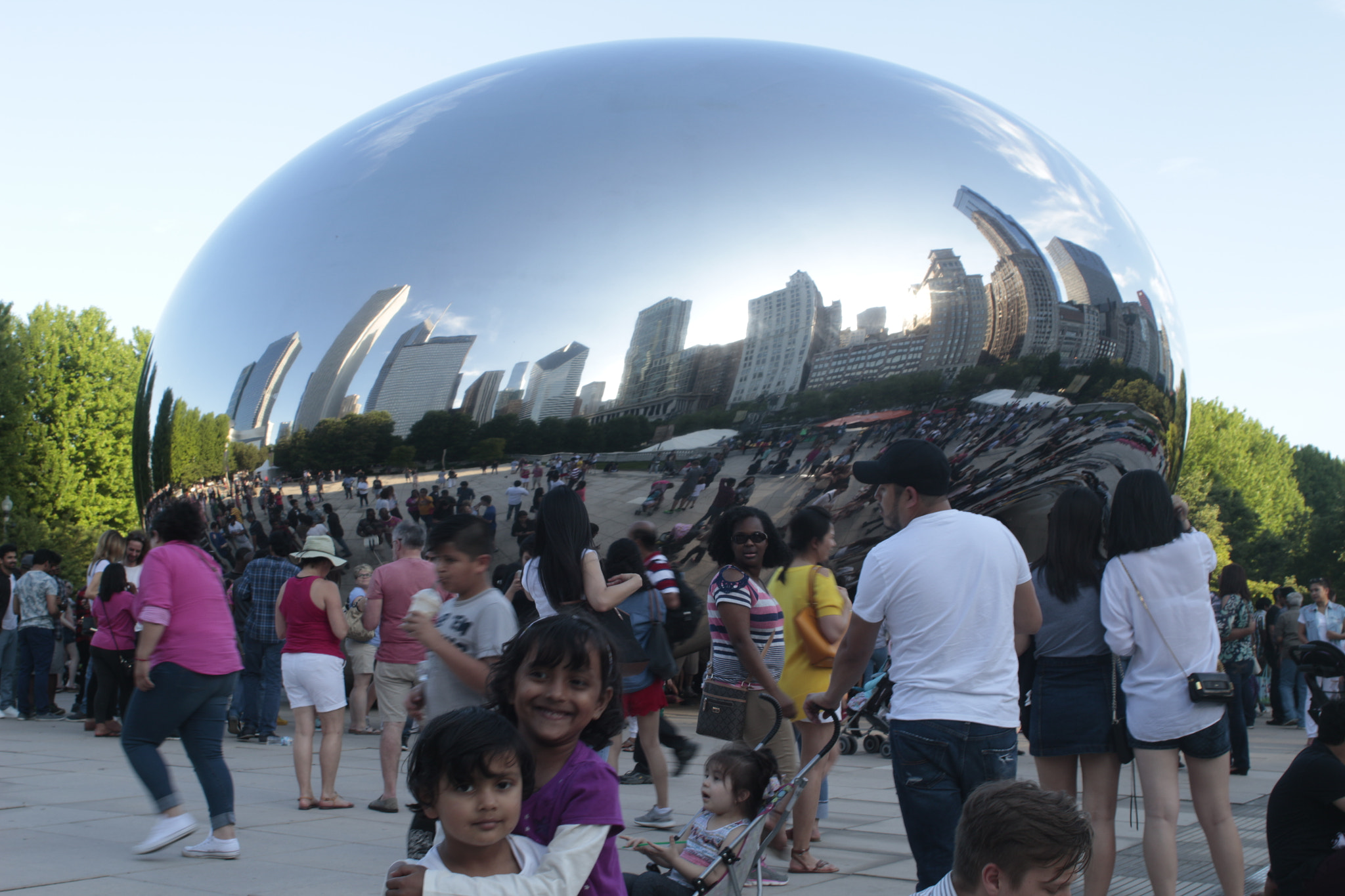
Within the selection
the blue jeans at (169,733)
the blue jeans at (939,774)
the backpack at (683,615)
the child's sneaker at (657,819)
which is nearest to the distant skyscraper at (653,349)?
the backpack at (683,615)

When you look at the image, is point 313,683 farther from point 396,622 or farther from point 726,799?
point 726,799

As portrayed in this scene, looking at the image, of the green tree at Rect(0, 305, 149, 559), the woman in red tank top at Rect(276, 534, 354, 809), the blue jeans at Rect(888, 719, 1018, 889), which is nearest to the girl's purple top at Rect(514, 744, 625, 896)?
the blue jeans at Rect(888, 719, 1018, 889)

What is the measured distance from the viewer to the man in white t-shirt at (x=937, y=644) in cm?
294

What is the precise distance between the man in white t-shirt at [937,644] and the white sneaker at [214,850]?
274 cm

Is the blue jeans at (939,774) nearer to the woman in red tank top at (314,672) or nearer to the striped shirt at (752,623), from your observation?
the striped shirt at (752,623)

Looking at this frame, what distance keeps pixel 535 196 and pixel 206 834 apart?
172 inches

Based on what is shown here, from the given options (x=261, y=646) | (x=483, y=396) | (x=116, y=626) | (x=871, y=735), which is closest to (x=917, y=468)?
(x=483, y=396)

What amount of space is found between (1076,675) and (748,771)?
1.26m

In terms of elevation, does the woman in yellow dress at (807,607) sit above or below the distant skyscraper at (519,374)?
below

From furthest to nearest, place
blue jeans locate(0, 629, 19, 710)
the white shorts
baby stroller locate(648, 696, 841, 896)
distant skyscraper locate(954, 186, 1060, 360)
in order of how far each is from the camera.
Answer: blue jeans locate(0, 629, 19, 710) → distant skyscraper locate(954, 186, 1060, 360) → the white shorts → baby stroller locate(648, 696, 841, 896)

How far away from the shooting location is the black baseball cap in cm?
316

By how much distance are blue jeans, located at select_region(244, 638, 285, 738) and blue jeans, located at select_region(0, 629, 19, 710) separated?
304 centimetres

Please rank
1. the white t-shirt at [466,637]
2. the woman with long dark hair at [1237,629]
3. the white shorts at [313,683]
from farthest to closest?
the woman with long dark hair at [1237,629] < the white shorts at [313,683] < the white t-shirt at [466,637]

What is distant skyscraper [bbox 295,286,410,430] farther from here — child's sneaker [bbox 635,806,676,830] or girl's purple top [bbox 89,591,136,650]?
child's sneaker [bbox 635,806,676,830]
